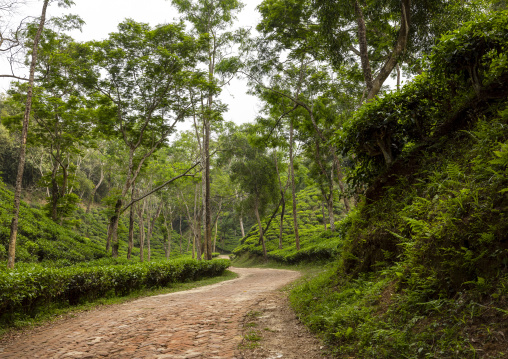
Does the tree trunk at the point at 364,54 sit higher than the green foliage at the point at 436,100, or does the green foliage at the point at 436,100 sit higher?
the tree trunk at the point at 364,54

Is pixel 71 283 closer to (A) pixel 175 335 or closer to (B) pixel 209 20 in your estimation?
(A) pixel 175 335

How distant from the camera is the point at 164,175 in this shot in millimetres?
23062

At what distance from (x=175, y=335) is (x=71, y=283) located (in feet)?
13.9

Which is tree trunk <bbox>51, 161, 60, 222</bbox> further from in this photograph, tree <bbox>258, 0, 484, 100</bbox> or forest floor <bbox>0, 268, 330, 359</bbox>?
tree <bbox>258, 0, 484, 100</bbox>

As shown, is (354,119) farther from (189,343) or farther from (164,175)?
(164,175)

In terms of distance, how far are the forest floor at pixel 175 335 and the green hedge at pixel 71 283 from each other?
0.66 meters

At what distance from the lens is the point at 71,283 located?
6.83 meters

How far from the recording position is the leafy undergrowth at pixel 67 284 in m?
5.21

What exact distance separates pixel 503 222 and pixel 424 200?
118 cm

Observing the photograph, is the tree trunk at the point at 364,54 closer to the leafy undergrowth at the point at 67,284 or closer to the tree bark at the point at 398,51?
the tree bark at the point at 398,51

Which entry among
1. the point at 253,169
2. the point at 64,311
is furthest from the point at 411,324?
the point at 253,169

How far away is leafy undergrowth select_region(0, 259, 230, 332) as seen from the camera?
17.1 feet

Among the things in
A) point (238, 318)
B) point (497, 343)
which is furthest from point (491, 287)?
point (238, 318)

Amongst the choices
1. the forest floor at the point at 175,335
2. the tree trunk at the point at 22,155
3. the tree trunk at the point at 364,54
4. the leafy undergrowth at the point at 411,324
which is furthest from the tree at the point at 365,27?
the tree trunk at the point at 22,155
